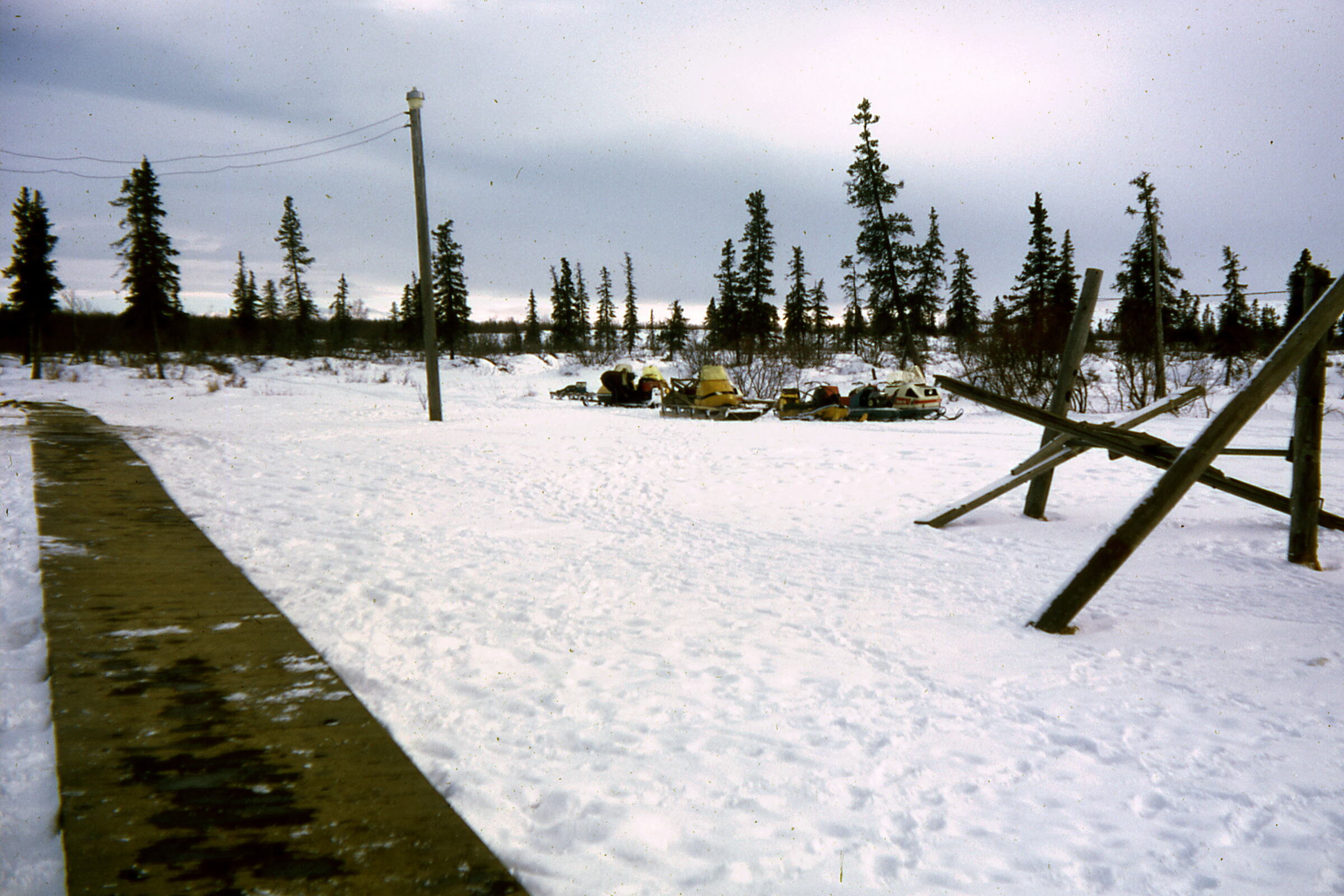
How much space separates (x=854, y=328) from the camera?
63.6m

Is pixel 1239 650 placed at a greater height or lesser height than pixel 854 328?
lesser

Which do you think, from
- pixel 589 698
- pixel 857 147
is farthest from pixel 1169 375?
pixel 589 698

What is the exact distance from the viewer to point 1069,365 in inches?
236

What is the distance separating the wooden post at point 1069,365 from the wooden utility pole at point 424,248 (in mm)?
11179

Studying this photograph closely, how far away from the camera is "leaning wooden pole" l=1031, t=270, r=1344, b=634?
3.56 metres

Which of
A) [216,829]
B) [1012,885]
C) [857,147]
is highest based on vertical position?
[857,147]

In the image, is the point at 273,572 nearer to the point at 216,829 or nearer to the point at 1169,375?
the point at 216,829

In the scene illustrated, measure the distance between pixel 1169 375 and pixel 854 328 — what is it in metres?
30.3

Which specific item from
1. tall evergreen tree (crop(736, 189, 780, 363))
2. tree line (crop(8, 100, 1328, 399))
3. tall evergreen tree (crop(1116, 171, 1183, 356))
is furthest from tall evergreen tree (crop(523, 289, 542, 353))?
tall evergreen tree (crop(1116, 171, 1183, 356))

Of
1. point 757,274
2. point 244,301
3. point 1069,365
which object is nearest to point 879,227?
point 757,274

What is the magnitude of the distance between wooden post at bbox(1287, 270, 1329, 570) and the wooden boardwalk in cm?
572

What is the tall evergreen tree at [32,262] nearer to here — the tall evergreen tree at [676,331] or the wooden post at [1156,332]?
the tall evergreen tree at [676,331]

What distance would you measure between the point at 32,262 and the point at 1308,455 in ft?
158

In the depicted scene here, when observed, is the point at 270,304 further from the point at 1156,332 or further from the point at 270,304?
the point at 1156,332
